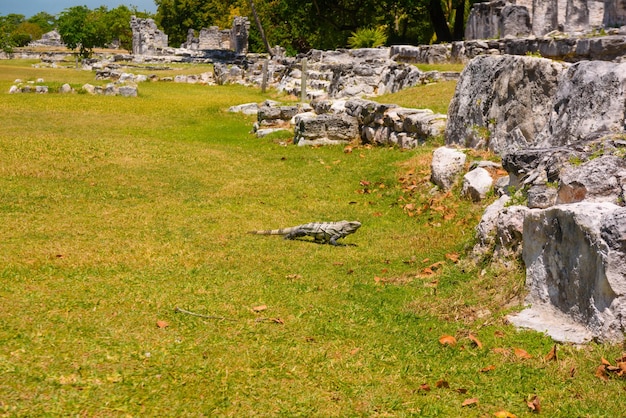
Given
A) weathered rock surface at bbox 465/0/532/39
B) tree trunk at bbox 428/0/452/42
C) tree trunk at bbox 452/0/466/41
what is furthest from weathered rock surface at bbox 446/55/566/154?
tree trunk at bbox 452/0/466/41

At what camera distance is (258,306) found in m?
6.53

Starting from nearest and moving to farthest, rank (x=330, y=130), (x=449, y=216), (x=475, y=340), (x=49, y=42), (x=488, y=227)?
(x=475, y=340), (x=488, y=227), (x=449, y=216), (x=330, y=130), (x=49, y=42)

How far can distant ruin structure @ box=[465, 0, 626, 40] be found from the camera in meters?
23.0

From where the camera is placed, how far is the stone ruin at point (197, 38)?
192ft

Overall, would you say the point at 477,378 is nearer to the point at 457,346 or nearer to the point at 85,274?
the point at 457,346

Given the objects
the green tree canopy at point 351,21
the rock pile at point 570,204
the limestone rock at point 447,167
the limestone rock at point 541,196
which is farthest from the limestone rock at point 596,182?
the green tree canopy at point 351,21

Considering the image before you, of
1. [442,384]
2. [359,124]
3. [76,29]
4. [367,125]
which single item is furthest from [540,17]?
[76,29]

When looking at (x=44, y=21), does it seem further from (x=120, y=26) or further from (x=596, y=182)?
(x=596, y=182)

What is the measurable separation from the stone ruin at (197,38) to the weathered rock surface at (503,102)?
1857 inches

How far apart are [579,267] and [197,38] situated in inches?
2803

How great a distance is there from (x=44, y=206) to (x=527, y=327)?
24.7ft

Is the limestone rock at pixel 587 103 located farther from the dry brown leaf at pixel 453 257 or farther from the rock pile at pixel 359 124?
the rock pile at pixel 359 124

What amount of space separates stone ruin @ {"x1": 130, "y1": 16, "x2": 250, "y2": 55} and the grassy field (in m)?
47.1

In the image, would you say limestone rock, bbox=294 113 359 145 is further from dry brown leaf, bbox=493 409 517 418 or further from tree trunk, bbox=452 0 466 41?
tree trunk, bbox=452 0 466 41
